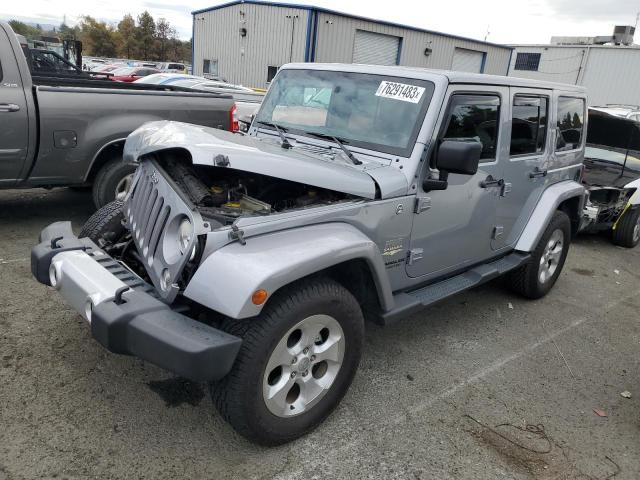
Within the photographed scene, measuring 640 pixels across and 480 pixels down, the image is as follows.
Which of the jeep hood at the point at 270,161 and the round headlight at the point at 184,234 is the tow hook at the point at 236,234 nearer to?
the round headlight at the point at 184,234

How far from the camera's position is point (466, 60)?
98.4 feet

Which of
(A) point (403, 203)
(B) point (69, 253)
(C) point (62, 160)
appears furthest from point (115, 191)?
(A) point (403, 203)

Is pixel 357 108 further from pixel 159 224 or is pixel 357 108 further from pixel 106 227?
pixel 106 227

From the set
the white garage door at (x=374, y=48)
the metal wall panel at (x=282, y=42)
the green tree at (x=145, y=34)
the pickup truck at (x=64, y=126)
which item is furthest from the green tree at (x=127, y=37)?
the pickup truck at (x=64, y=126)

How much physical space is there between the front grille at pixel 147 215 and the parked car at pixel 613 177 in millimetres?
5509

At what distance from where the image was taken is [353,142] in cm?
342

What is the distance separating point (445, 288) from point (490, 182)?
2.81 ft

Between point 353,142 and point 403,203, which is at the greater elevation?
point 353,142

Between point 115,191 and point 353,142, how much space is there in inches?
125

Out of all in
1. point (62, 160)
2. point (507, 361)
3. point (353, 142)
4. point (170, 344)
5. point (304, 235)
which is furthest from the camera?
point (62, 160)

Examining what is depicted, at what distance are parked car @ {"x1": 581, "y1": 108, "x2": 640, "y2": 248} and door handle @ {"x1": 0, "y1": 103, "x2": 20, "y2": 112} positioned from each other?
6.38 metres

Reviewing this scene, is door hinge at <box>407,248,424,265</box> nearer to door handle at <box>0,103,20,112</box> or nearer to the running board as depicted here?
the running board

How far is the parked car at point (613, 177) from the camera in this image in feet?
22.6

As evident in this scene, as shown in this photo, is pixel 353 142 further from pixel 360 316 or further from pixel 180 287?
pixel 180 287
